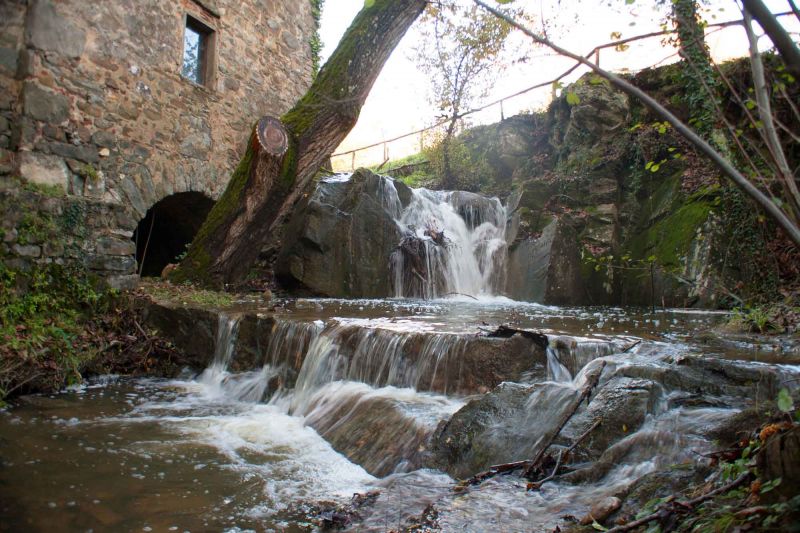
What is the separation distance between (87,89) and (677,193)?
882 centimetres

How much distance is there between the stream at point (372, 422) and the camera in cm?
256

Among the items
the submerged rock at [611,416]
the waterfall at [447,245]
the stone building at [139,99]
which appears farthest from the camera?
the waterfall at [447,245]

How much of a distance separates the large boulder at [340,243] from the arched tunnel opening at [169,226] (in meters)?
1.80

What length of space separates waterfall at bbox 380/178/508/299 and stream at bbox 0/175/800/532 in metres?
3.48

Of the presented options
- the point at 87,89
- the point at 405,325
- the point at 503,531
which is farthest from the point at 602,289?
the point at 87,89

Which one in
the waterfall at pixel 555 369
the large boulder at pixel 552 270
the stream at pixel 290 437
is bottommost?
the stream at pixel 290 437

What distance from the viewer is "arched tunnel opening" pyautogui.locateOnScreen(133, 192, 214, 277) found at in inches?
376

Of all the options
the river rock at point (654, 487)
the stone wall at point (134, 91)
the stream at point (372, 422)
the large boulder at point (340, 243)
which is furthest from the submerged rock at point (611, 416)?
the large boulder at point (340, 243)

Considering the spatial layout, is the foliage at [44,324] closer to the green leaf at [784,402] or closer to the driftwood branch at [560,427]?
the driftwood branch at [560,427]

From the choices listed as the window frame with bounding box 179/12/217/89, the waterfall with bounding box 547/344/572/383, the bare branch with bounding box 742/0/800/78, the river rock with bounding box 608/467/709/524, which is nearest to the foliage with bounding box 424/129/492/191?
the window frame with bounding box 179/12/217/89

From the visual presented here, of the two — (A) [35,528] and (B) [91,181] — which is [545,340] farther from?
(B) [91,181]

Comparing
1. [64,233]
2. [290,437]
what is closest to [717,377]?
[290,437]

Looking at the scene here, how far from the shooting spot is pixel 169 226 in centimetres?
1066

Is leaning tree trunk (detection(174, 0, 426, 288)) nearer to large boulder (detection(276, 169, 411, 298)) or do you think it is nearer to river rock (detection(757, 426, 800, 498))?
large boulder (detection(276, 169, 411, 298))
